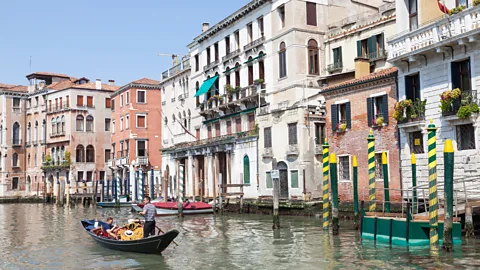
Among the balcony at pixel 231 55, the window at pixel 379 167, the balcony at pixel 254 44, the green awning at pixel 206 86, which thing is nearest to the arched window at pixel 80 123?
the green awning at pixel 206 86

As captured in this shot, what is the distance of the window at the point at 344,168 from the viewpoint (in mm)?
25578

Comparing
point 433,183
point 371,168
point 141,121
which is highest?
point 141,121

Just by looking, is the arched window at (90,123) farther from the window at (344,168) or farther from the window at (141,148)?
the window at (344,168)

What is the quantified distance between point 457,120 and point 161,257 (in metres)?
10.8

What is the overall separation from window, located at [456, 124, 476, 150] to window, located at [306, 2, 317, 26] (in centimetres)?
1376

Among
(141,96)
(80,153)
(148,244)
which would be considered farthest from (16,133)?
(148,244)

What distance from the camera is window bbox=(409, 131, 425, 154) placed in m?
21.5

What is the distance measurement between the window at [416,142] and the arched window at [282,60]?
10990mm

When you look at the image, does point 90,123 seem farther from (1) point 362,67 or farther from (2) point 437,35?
(2) point 437,35

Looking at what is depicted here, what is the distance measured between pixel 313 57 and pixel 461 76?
12.7 meters

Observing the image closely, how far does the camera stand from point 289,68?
3114cm

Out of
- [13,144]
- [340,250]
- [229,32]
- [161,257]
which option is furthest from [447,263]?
[13,144]

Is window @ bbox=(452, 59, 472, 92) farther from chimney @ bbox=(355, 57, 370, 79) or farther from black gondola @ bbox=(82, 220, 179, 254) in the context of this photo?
black gondola @ bbox=(82, 220, 179, 254)

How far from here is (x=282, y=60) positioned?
31.9 metres
